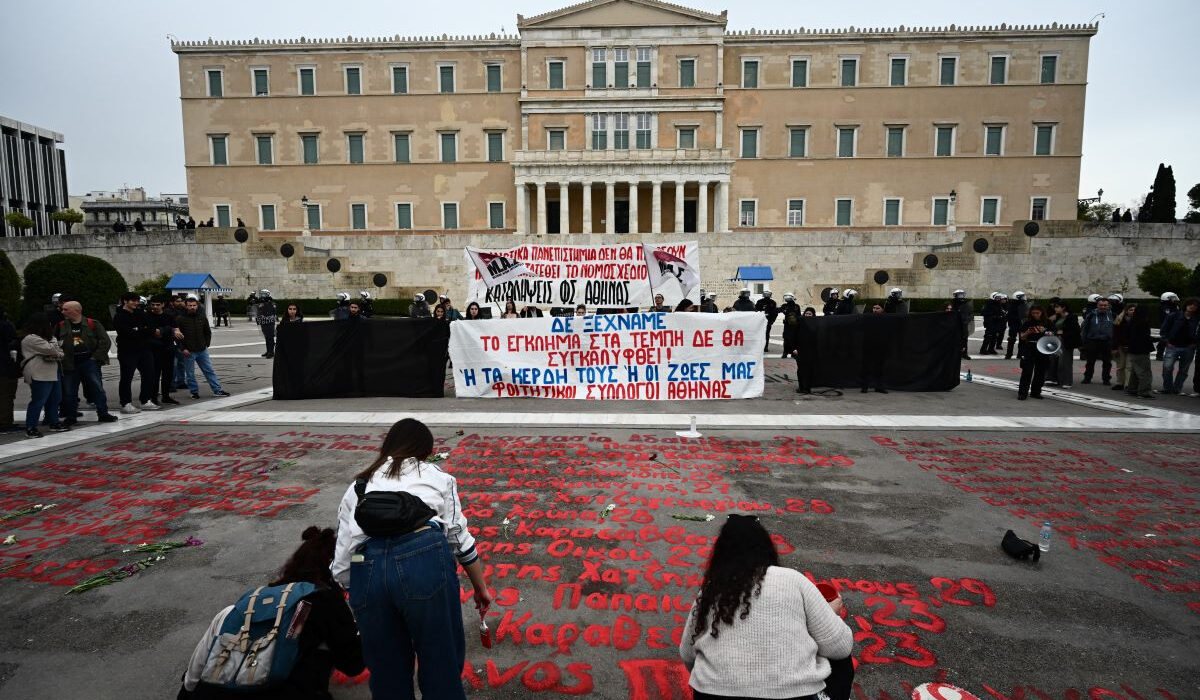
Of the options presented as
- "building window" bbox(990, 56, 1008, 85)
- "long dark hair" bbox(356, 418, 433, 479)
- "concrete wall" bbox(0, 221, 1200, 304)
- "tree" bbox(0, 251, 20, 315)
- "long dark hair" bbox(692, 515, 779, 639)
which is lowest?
"long dark hair" bbox(692, 515, 779, 639)

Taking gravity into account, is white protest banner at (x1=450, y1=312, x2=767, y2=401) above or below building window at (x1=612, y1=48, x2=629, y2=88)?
below

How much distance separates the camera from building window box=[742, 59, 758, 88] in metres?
44.5

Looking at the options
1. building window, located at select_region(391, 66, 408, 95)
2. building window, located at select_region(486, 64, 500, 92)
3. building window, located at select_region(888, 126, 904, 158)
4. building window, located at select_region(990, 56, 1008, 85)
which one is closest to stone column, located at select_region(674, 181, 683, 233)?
building window, located at select_region(486, 64, 500, 92)

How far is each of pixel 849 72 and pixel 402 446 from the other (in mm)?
49874

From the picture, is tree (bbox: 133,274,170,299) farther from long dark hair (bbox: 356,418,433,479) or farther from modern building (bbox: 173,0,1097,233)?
long dark hair (bbox: 356,418,433,479)

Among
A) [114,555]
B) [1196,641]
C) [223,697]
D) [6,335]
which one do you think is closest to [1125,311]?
[1196,641]

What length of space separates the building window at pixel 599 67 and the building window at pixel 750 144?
36.2ft

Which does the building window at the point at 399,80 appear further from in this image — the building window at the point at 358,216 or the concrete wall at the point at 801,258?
the concrete wall at the point at 801,258

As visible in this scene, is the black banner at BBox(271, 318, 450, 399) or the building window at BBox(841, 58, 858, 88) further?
the building window at BBox(841, 58, 858, 88)

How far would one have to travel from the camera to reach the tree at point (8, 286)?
55.1 ft

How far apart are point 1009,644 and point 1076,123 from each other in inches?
2124

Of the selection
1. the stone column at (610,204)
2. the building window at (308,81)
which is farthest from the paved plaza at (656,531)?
the building window at (308,81)

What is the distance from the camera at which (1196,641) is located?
136 inches

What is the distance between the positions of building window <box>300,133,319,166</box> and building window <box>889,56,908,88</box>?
42773 mm
